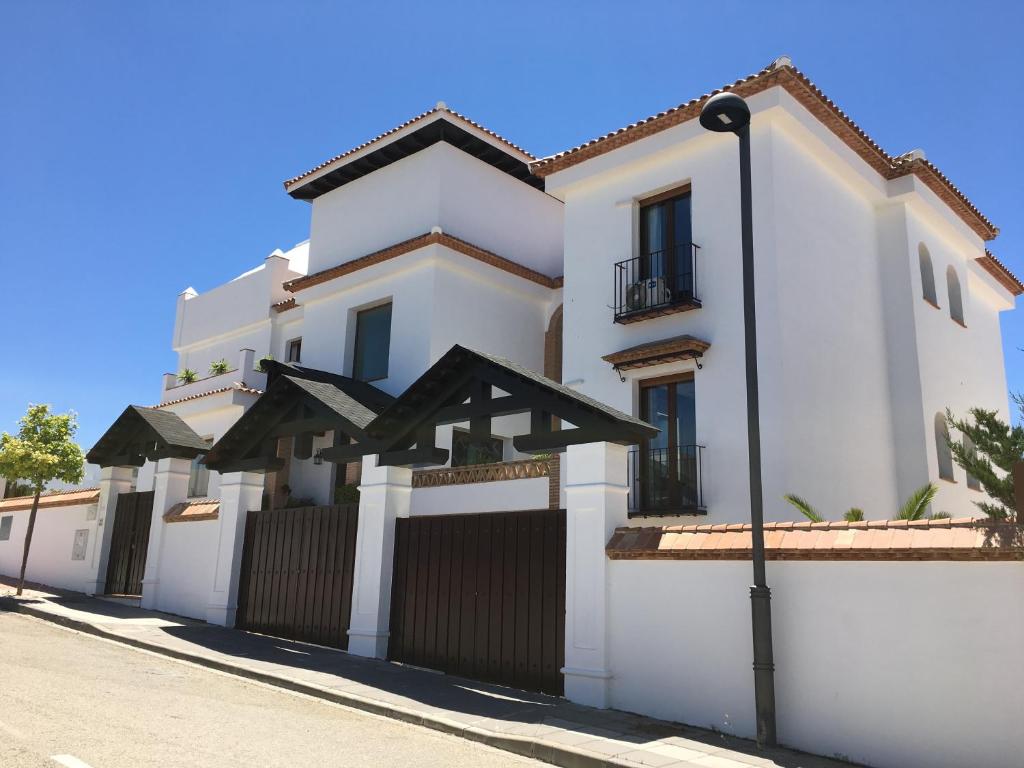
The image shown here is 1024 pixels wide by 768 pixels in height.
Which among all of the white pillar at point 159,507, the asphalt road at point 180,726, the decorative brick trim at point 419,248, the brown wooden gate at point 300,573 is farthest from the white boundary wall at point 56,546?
the asphalt road at point 180,726

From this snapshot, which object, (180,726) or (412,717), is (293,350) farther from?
(180,726)

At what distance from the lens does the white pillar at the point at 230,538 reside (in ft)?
45.7

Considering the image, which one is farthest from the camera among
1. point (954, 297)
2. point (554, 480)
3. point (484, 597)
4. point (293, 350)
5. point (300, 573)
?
point (293, 350)

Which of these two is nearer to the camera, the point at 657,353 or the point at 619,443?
the point at 619,443

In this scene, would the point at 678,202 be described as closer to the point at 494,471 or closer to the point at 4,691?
the point at 494,471

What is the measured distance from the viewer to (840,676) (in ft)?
23.8

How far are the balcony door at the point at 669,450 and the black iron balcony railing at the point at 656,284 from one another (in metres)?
1.25

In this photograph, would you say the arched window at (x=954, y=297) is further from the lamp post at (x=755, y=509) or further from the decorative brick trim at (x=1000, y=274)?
the lamp post at (x=755, y=509)

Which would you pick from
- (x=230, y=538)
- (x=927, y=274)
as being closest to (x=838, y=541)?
(x=230, y=538)

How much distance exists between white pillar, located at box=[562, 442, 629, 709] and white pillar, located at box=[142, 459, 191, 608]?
379 inches

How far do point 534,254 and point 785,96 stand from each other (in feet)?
31.2

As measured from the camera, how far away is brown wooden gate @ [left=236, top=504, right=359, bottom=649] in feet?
40.2

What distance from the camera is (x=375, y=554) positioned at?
457 inches

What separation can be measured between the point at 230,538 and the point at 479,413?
580 cm
